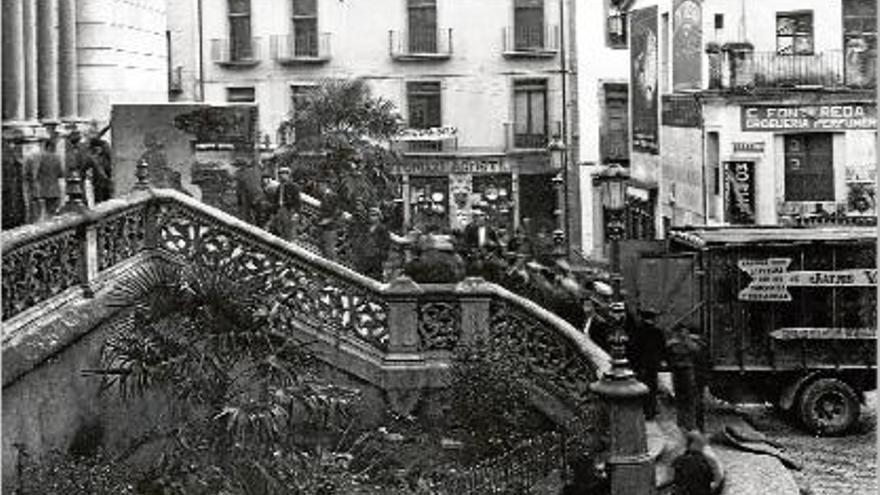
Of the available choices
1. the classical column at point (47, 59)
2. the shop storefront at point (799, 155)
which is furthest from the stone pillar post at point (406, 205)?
the shop storefront at point (799, 155)

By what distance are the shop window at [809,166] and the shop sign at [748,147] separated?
25 centimetres

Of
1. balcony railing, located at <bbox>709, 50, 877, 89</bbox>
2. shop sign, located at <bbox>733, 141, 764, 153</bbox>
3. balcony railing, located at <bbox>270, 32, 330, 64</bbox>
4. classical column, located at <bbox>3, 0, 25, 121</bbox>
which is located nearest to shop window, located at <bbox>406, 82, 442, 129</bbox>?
balcony railing, located at <bbox>270, 32, 330, 64</bbox>

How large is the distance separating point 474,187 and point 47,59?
29.0ft

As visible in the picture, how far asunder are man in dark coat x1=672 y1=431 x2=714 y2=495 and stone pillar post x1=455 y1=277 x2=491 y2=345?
221 centimetres

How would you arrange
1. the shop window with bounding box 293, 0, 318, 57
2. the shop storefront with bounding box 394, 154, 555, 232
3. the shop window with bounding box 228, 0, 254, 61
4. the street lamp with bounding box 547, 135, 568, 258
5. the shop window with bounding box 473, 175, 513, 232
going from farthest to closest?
the shop window with bounding box 293, 0, 318, 57 → the shop window with bounding box 228, 0, 254, 61 → the shop storefront with bounding box 394, 154, 555, 232 → the shop window with bounding box 473, 175, 513, 232 → the street lamp with bounding box 547, 135, 568, 258

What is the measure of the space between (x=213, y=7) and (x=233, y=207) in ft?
29.7

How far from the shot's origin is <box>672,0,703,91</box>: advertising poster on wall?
644 inches

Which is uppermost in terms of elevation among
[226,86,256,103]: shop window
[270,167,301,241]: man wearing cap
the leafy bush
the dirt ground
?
[226,86,256,103]: shop window

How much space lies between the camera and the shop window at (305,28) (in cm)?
2512

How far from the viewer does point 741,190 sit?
16.1m

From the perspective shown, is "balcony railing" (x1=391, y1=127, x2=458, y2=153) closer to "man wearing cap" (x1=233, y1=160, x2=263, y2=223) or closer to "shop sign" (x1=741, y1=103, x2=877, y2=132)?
"man wearing cap" (x1=233, y1=160, x2=263, y2=223)

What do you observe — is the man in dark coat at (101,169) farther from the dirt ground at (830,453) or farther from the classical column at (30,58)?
the dirt ground at (830,453)

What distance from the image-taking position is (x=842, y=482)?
13.4 metres

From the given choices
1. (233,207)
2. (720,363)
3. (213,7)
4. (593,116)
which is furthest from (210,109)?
(593,116)
